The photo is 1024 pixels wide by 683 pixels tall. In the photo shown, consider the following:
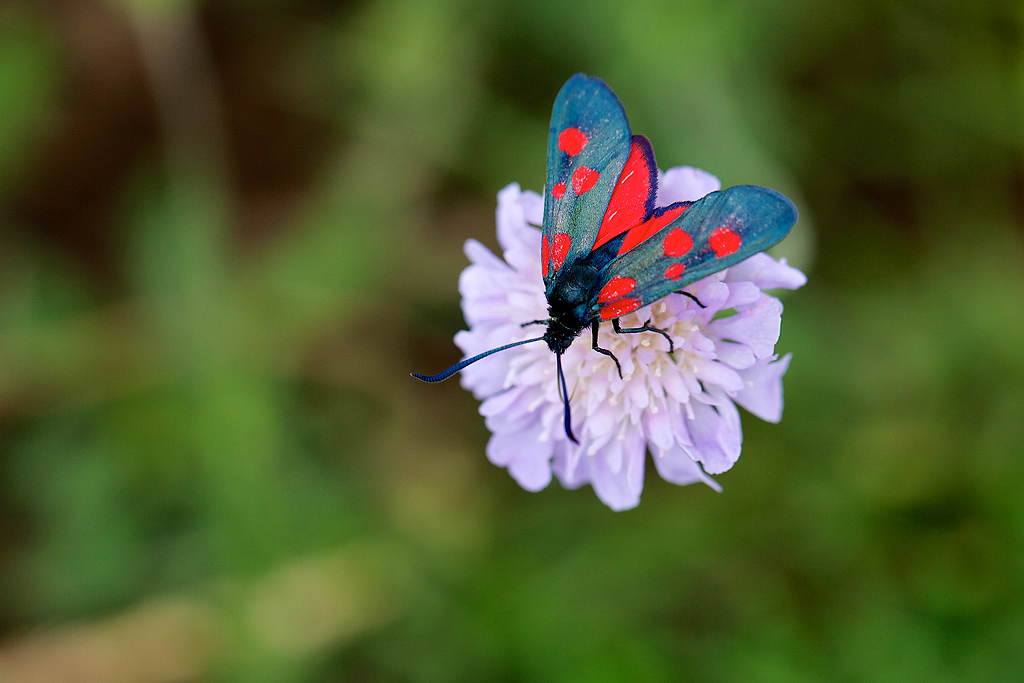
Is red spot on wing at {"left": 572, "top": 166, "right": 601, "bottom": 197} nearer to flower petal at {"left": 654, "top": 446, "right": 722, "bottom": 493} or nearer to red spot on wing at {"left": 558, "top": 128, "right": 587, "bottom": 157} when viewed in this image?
red spot on wing at {"left": 558, "top": 128, "right": 587, "bottom": 157}

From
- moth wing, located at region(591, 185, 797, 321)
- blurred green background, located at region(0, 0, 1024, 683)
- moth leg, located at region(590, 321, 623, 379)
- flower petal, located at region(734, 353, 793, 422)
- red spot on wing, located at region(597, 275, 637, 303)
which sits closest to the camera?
moth wing, located at region(591, 185, 797, 321)

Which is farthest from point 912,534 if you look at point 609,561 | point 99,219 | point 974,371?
point 99,219

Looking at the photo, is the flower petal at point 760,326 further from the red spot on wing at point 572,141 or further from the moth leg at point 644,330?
the red spot on wing at point 572,141

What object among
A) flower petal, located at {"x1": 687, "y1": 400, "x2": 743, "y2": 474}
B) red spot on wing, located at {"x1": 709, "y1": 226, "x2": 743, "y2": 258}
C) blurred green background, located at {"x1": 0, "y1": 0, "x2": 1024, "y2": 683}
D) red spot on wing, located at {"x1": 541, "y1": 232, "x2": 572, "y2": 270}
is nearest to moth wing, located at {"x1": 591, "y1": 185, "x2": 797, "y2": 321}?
red spot on wing, located at {"x1": 709, "y1": 226, "x2": 743, "y2": 258}

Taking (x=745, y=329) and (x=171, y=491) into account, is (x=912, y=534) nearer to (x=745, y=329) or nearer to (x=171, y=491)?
(x=745, y=329)

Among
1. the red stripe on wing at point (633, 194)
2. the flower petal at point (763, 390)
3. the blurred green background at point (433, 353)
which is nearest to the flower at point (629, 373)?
the flower petal at point (763, 390)

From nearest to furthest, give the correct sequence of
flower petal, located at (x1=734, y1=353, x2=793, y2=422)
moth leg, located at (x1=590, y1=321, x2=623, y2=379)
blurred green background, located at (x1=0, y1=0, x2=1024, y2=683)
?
moth leg, located at (x1=590, y1=321, x2=623, y2=379), flower petal, located at (x1=734, y1=353, x2=793, y2=422), blurred green background, located at (x1=0, y1=0, x2=1024, y2=683)
